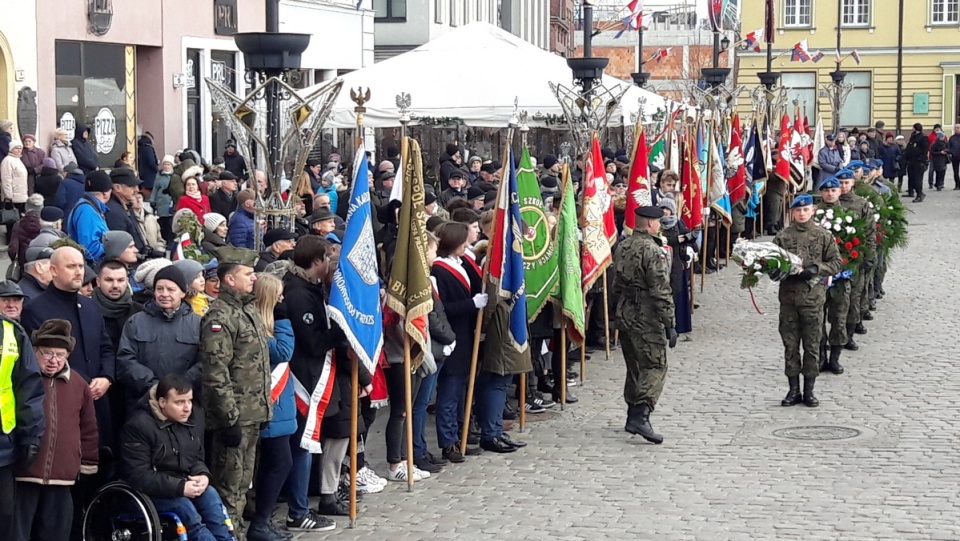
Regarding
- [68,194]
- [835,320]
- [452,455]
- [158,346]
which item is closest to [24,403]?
[158,346]

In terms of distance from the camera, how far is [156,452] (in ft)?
26.3

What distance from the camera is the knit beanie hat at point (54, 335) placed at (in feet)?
25.3

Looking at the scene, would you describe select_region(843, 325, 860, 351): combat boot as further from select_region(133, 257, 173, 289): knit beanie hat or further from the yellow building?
the yellow building

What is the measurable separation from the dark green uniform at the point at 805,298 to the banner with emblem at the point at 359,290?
15.7ft

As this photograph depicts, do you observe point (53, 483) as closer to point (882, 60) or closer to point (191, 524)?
point (191, 524)

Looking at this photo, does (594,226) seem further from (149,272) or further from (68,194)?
(149,272)

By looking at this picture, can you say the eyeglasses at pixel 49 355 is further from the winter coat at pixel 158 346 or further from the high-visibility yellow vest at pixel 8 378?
the winter coat at pixel 158 346

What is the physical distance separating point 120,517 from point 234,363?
108 centimetres

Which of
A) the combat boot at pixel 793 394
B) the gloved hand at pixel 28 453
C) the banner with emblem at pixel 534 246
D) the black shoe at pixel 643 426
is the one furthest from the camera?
the combat boot at pixel 793 394

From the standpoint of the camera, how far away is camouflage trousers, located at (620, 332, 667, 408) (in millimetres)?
12016

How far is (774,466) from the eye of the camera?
439 inches

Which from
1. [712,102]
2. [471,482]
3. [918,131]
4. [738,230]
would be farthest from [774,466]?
[918,131]

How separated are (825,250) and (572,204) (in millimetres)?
2346

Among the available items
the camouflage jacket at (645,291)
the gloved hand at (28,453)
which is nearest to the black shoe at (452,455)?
the camouflage jacket at (645,291)
